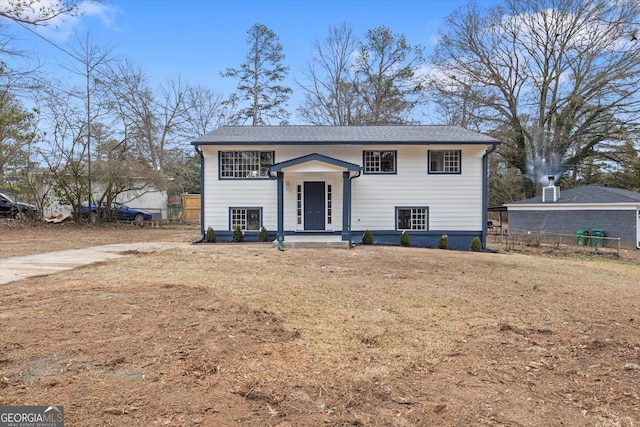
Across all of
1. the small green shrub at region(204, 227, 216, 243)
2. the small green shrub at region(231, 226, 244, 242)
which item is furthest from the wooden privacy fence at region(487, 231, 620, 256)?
the small green shrub at region(204, 227, 216, 243)

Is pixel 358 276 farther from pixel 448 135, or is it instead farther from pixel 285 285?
pixel 448 135

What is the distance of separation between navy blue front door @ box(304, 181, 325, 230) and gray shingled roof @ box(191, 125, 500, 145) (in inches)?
67.7

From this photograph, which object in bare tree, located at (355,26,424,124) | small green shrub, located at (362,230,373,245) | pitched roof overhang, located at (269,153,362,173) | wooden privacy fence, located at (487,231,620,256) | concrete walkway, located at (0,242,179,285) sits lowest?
wooden privacy fence, located at (487,231,620,256)

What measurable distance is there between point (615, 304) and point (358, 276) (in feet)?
13.8

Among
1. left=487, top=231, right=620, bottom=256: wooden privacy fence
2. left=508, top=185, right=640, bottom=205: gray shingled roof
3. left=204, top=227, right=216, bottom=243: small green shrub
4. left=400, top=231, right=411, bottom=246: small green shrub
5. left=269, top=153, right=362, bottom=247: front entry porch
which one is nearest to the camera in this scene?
left=204, top=227, right=216, bottom=243: small green shrub

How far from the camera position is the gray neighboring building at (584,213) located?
18172 mm

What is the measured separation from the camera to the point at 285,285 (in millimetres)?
6535

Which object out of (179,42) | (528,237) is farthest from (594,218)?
(179,42)

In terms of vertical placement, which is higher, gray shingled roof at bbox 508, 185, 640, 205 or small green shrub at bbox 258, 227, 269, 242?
gray shingled roof at bbox 508, 185, 640, 205

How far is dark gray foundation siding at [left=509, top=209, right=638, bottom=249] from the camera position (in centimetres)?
1820

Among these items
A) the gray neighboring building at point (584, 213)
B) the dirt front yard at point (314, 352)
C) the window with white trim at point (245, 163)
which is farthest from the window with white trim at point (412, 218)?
the gray neighboring building at point (584, 213)

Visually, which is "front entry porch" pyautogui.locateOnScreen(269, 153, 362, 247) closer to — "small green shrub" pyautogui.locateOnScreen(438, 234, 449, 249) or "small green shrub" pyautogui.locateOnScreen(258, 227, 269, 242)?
"small green shrub" pyautogui.locateOnScreen(258, 227, 269, 242)

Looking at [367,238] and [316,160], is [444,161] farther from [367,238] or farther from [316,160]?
[316,160]

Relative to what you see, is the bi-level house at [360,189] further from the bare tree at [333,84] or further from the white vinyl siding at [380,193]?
the bare tree at [333,84]
